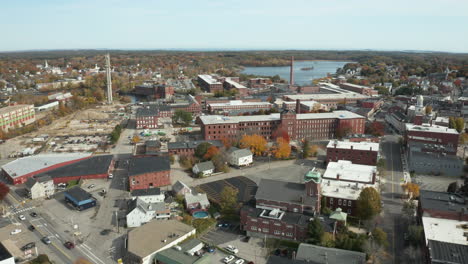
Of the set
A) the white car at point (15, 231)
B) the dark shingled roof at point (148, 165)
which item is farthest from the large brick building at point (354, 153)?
the white car at point (15, 231)

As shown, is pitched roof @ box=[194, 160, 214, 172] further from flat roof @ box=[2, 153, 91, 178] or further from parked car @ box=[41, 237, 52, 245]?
parked car @ box=[41, 237, 52, 245]

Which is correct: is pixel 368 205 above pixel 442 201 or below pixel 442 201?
below

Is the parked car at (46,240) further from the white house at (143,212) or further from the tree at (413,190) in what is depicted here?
the tree at (413,190)

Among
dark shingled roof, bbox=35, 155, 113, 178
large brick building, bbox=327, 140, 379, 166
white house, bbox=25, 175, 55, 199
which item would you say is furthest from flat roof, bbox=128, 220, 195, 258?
large brick building, bbox=327, 140, 379, 166

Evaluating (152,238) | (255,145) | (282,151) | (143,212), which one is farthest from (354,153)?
(152,238)

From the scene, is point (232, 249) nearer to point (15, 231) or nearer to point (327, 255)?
point (327, 255)

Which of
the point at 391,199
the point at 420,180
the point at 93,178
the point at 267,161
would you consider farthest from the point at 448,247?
the point at 93,178

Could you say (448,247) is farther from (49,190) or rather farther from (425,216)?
(49,190)
